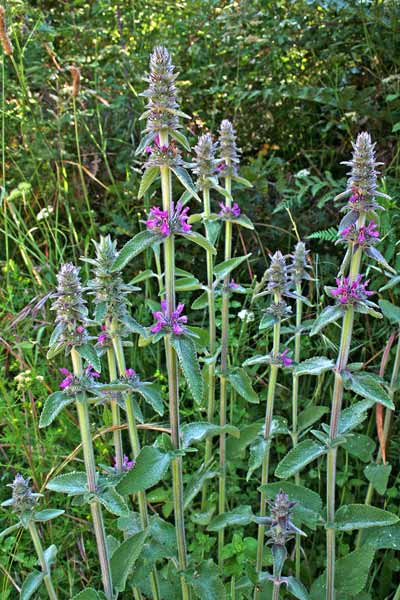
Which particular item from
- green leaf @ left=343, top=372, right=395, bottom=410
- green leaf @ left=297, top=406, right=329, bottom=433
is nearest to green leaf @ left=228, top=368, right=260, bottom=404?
green leaf @ left=297, top=406, right=329, bottom=433

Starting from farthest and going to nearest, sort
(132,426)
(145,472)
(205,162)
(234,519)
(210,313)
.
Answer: (210,313), (205,162), (234,519), (132,426), (145,472)

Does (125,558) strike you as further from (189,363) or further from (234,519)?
(189,363)

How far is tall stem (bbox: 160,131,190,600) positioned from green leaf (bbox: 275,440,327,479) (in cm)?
27

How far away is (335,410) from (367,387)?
0.14 meters

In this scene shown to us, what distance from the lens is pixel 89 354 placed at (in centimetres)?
151

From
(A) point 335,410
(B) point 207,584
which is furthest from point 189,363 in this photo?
(B) point 207,584

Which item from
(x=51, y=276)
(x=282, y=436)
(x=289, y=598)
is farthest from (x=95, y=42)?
(x=289, y=598)

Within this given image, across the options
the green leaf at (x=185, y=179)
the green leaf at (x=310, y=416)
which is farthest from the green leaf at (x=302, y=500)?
the green leaf at (x=185, y=179)

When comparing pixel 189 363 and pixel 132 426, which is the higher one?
pixel 189 363

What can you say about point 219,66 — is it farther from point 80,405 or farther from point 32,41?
point 80,405

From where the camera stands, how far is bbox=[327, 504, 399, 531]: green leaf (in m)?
1.72

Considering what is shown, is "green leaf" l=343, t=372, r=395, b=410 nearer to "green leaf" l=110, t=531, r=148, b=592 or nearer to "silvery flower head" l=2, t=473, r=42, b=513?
"green leaf" l=110, t=531, r=148, b=592

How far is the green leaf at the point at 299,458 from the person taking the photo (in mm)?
1681

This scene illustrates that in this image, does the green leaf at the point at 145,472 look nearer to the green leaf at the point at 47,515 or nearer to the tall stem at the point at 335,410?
the green leaf at the point at 47,515
